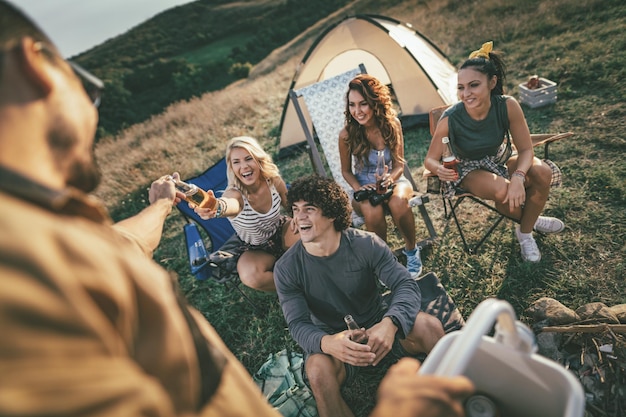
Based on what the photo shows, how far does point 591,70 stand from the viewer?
514 centimetres

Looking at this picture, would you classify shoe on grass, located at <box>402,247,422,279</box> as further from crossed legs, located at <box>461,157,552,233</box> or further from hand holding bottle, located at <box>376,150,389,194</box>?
crossed legs, located at <box>461,157,552,233</box>

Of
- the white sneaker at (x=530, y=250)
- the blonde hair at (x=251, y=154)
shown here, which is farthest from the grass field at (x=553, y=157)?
the blonde hair at (x=251, y=154)

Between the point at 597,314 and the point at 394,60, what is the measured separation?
4942 millimetres

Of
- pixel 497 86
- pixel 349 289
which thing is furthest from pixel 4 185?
pixel 497 86

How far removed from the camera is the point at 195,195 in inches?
109

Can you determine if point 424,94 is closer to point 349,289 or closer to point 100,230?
point 349,289

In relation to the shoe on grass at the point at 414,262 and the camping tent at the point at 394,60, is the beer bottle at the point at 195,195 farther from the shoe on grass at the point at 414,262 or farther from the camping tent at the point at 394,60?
the camping tent at the point at 394,60

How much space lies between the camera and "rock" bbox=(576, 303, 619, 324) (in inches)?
83.8

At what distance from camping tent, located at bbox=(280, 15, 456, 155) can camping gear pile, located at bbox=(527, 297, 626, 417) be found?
3.97m

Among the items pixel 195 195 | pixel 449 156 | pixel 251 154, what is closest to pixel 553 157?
pixel 449 156

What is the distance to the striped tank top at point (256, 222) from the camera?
125 inches

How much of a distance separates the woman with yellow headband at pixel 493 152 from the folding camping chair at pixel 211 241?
2.11m

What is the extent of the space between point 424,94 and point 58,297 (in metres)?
6.02

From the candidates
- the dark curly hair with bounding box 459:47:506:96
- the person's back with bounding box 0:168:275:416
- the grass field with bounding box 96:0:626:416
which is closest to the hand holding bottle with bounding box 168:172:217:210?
the grass field with bounding box 96:0:626:416
